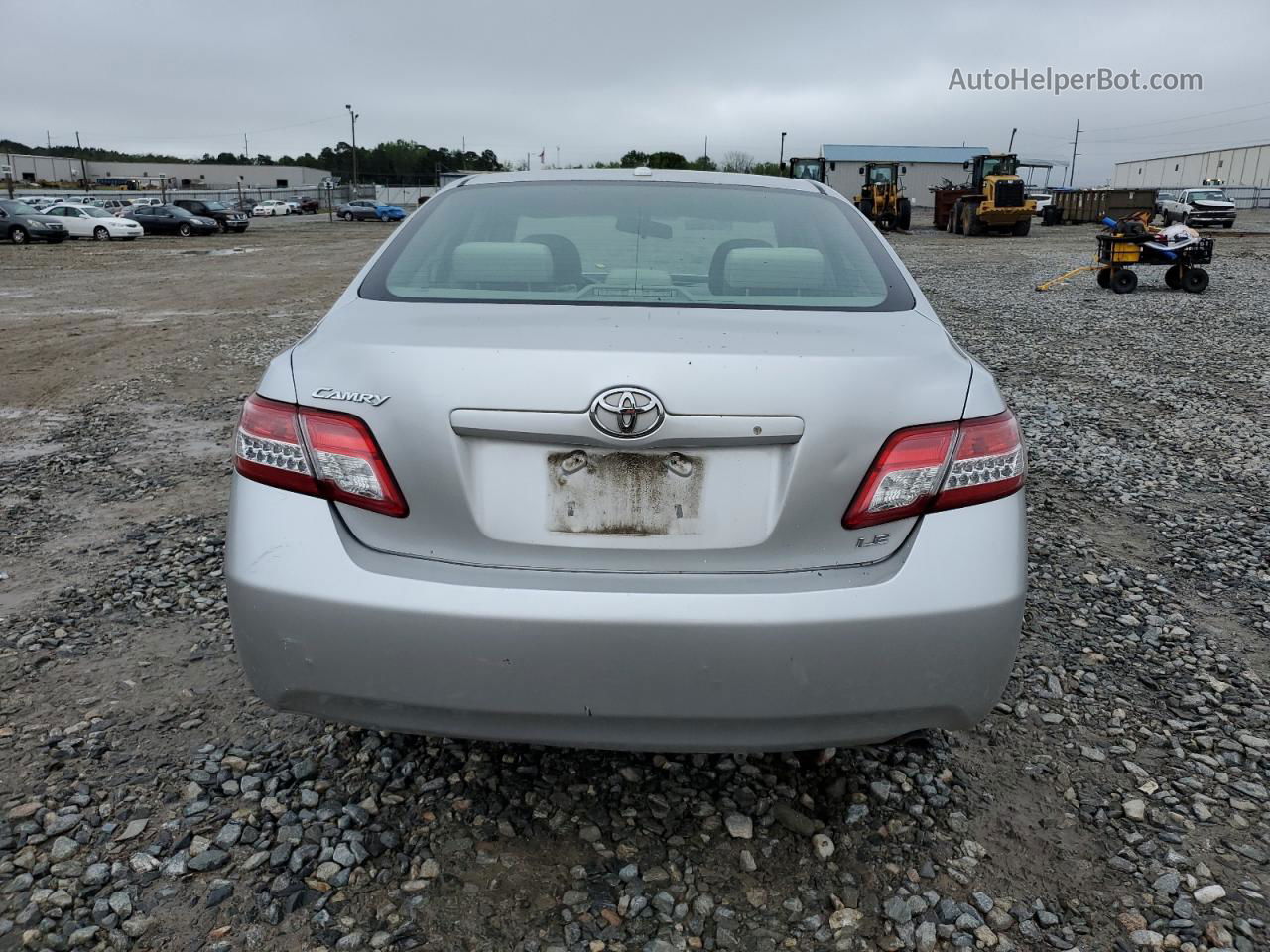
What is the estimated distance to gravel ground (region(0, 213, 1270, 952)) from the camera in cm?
202

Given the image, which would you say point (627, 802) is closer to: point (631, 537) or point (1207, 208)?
point (631, 537)

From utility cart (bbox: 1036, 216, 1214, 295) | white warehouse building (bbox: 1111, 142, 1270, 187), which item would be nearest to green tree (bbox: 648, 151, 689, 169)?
utility cart (bbox: 1036, 216, 1214, 295)

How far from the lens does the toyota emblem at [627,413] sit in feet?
5.78

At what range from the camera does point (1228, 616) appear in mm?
3521

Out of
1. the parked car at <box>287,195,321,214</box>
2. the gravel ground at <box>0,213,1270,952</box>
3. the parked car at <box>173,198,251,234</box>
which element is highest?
the parked car at <box>287,195,321,214</box>

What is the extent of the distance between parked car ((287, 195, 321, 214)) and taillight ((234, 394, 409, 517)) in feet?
201

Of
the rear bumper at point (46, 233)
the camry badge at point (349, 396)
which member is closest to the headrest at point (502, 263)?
the camry badge at point (349, 396)

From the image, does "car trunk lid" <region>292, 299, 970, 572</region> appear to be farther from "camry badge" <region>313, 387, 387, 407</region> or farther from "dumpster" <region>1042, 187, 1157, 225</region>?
"dumpster" <region>1042, 187, 1157, 225</region>

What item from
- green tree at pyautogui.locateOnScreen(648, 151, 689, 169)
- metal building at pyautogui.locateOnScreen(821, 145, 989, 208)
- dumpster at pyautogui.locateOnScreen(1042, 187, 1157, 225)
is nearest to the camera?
Result: dumpster at pyautogui.locateOnScreen(1042, 187, 1157, 225)

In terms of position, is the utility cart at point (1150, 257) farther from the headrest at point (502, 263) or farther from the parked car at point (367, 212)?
the parked car at point (367, 212)

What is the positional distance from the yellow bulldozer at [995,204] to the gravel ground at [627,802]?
101ft

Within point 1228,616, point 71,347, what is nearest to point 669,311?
point 1228,616

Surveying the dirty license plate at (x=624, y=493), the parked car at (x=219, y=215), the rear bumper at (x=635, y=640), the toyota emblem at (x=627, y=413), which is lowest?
the rear bumper at (x=635, y=640)

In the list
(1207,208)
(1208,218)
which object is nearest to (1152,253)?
(1208,218)
